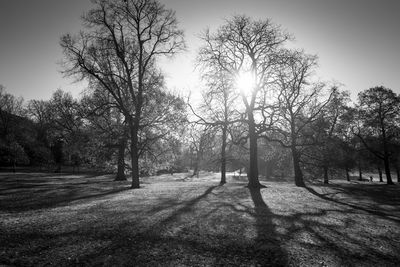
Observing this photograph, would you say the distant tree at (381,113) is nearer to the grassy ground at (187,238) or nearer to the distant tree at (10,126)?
the grassy ground at (187,238)

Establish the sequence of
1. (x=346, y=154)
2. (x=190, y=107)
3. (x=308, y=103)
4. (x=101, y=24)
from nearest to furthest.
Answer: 1. (x=101, y=24)
2. (x=190, y=107)
3. (x=308, y=103)
4. (x=346, y=154)

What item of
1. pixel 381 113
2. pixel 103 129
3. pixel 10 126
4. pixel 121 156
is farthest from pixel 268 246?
pixel 10 126

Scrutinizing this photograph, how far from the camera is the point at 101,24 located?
791 inches

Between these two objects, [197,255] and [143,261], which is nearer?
[143,261]

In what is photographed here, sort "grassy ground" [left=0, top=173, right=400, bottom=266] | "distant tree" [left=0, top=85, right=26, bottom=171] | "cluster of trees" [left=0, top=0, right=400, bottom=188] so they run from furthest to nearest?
1. "distant tree" [left=0, top=85, right=26, bottom=171]
2. "cluster of trees" [left=0, top=0, right=400, bottom=188]
3. "grassy ground" [left=0, top=173, right=400, bottom=266]

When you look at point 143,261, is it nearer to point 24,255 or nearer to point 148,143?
point 24,255

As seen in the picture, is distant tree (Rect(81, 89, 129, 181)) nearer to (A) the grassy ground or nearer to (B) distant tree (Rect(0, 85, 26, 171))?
(A) the grassy ground

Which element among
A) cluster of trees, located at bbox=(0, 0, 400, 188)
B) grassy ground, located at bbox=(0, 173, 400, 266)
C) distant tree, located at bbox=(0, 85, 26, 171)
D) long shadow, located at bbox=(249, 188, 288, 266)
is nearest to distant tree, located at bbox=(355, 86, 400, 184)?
cluster of trees, located at bbox=(0, 0, 400, 188)

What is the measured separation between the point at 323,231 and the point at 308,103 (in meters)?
22.3

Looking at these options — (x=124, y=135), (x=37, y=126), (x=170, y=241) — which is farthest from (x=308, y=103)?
(x=37, y=126)

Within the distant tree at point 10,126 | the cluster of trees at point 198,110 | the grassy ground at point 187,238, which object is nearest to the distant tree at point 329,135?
the cluster of trees at point 198,110

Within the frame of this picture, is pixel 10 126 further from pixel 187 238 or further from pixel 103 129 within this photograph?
pixel 187 238

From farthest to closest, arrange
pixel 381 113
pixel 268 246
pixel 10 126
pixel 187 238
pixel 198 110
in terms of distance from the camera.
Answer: pixel 10 126, pixel 381 113, pixel 198 110, pixel 187 238, pixel 268 246

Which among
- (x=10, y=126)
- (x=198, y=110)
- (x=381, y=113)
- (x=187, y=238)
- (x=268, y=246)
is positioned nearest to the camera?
(x=268, y=246)
